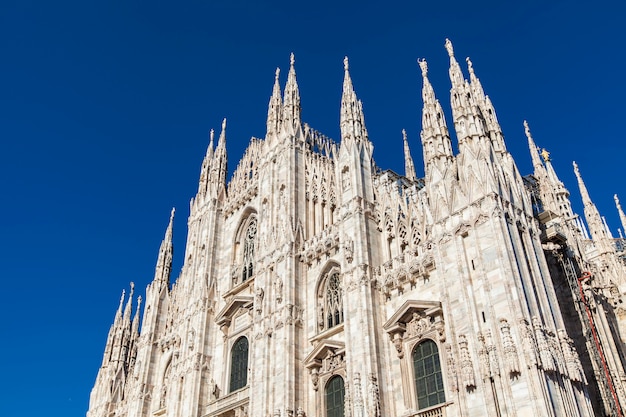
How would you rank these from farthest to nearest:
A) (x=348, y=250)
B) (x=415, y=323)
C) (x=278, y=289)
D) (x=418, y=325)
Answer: (x=278, y=289), (x=348, y=250), (x=415, y=323), (x=418, y=325)

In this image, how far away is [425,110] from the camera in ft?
84.0

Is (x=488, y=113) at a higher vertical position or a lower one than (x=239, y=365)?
higher

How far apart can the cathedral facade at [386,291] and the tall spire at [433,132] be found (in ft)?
0.21

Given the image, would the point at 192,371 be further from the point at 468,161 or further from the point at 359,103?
Answer: the point at 468,161

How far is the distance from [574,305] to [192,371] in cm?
1867

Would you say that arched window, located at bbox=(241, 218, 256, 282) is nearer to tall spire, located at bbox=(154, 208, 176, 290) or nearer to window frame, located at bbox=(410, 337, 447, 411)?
tall spire, located at bbox=(154, 208, 176, 290)

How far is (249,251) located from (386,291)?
41.6ft

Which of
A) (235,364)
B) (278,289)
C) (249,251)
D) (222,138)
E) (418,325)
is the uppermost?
(222,138)

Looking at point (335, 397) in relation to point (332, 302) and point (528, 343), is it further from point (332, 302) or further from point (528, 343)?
point (528, 343)

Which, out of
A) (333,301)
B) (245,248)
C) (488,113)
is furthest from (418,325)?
(245,248)

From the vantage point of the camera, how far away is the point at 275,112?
36562 millimetres

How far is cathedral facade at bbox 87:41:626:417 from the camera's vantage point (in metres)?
18.2

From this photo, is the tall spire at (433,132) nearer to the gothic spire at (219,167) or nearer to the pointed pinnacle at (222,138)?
the gothic spire at (219,167)

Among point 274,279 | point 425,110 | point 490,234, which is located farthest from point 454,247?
point 274,279
